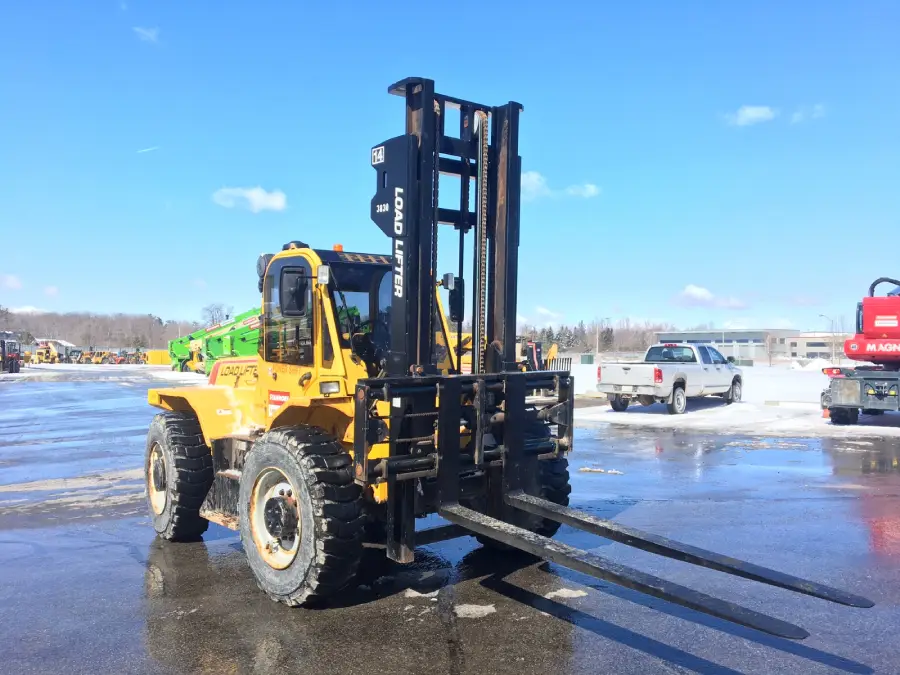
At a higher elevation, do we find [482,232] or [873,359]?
[482,232]

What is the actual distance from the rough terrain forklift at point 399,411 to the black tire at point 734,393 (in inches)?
700

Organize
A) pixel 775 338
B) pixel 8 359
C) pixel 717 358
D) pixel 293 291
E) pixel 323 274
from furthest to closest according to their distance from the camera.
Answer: pixel 775 338 → pixel 8 359 → pixel 717 358 → pixel 293 291 → pixel 323 274

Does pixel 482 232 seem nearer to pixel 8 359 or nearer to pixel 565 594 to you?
pixel 565 594

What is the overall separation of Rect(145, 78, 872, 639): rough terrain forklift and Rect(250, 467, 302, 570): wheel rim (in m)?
0.01

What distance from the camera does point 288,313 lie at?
584cm

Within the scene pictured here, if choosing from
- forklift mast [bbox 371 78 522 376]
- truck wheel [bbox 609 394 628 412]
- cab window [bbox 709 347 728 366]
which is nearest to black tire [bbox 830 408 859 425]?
cab window [bbox 709 347 728 366]

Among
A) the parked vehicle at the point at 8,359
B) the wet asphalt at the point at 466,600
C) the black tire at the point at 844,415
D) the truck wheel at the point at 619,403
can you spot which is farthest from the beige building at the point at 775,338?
the wet asphalt at the point at 466,600

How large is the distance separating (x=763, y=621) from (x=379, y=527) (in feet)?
9.50

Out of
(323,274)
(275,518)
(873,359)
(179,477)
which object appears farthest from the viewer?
(873,359)

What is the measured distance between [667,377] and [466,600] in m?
15.0


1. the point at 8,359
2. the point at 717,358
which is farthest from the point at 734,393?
the point at 8,359

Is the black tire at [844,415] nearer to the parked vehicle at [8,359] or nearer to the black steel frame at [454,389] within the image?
the black steel frame at [454,389]

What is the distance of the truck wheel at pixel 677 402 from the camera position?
63.9 ft

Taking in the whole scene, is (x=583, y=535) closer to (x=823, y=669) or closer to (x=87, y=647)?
(x=823, y=669)
